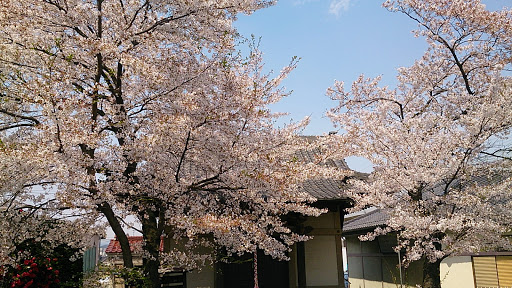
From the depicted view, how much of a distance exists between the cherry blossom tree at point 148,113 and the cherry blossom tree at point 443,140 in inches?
99.9

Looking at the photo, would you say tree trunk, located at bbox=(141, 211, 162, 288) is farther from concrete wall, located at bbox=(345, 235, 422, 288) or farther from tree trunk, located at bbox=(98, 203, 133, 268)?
concrete wall, located at bbox=(345, 235, 422, 288)

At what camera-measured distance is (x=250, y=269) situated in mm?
11148

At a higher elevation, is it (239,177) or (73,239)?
(239,177)

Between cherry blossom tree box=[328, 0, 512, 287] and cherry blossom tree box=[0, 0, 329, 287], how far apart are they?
2537 millimetres

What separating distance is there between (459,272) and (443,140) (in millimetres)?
5941

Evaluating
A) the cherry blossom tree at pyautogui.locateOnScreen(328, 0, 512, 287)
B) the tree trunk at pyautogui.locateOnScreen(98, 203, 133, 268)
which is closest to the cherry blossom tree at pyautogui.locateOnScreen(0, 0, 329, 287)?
the tree trunk at pyautogui.locateOnScreen(98, 203, 133, 268)

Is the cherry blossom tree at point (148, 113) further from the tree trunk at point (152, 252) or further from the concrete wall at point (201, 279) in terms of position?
the concrete wall at point (201, 279)

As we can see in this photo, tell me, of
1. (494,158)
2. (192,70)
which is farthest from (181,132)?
(494,158)

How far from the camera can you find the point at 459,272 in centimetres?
1209

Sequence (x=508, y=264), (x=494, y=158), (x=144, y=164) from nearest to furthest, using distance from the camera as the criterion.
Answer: (x=144, y=164) → (x=494, y=158) → (x=508, y=264)

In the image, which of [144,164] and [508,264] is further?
[508,264]

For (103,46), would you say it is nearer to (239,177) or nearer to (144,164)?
(144,164)

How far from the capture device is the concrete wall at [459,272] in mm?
11656

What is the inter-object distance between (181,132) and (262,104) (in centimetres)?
192
